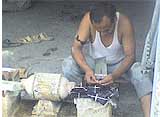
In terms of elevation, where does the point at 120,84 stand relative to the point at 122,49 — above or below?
below

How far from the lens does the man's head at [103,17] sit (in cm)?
332

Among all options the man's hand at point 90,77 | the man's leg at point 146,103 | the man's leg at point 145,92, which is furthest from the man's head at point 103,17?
the man's leg at point 146,103

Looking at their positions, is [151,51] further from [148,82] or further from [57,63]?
[57,63]

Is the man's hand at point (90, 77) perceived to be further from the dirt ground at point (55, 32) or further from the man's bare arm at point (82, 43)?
the dirt ground at point (55, 32)

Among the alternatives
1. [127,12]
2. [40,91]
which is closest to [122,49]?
[40,91]

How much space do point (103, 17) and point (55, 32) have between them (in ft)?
8.03

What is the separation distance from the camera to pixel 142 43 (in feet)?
17.0

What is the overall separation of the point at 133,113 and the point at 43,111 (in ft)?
2.41

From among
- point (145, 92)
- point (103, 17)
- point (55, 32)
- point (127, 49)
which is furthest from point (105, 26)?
point (55, 32)

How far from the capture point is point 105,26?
337 centimetres

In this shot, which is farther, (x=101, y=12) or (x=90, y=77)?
(x=90, y=77)

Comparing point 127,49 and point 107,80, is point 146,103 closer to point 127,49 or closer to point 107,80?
point 107,80

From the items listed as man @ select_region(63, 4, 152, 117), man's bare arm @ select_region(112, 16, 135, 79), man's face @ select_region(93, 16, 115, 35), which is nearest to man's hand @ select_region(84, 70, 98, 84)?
man @ select_region(63, 4, 152, 117)

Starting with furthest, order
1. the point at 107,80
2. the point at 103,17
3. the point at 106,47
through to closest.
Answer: the point at 106,47, the point at 107,80, the point at 103,17
